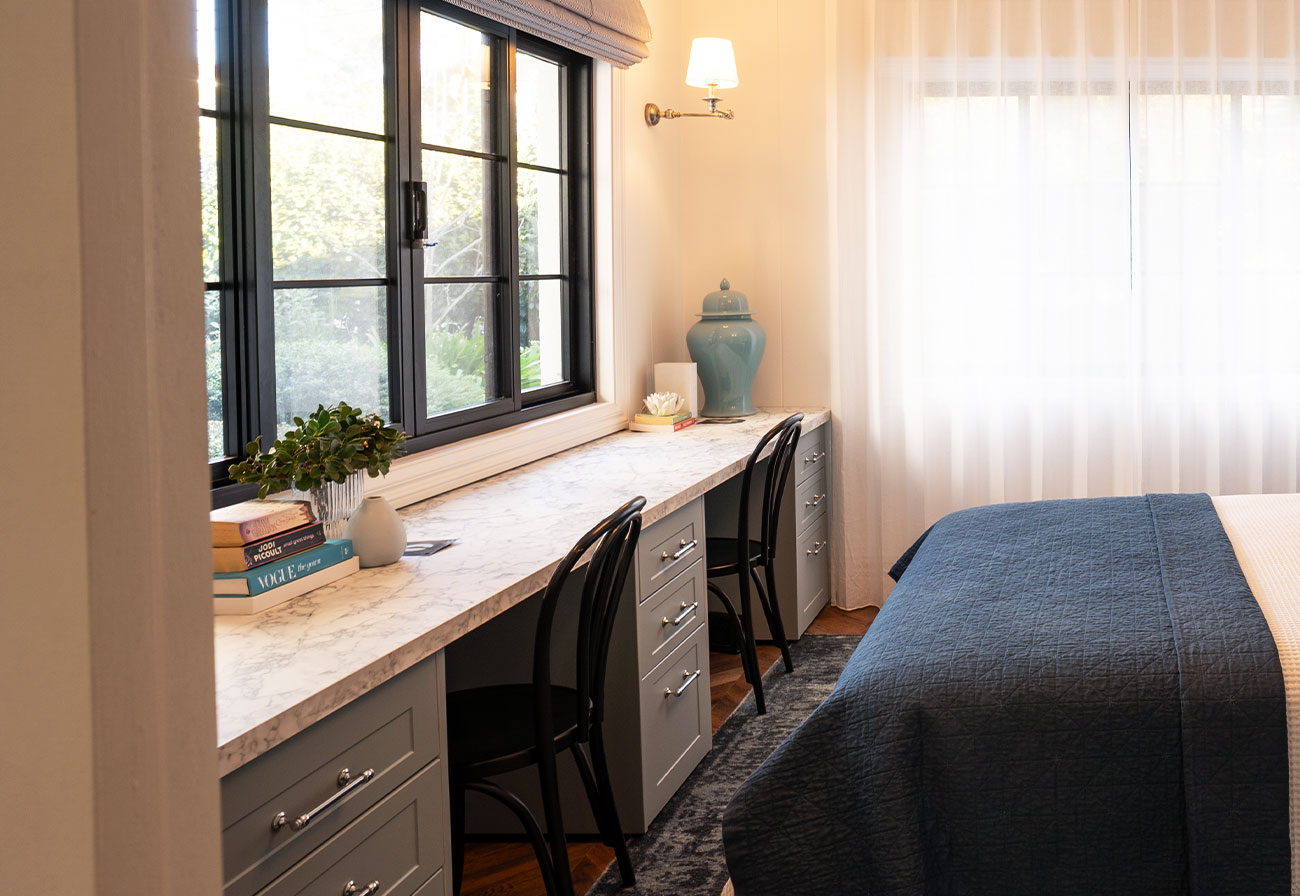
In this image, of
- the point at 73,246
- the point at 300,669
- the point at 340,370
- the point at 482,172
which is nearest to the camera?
the point at 73,246

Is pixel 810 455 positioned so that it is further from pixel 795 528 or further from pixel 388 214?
pixel 388 214

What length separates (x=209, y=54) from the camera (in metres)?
2.25

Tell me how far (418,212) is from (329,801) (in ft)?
5.79

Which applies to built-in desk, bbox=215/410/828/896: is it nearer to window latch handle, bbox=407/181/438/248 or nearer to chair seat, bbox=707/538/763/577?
chair seat, bbox=707/538/763/577

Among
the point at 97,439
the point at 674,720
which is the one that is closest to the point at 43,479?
the point at 97,439

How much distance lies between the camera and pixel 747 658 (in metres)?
3.51

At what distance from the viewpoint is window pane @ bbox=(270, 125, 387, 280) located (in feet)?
8.13

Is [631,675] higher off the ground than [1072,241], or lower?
lower

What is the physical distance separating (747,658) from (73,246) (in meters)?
2.85

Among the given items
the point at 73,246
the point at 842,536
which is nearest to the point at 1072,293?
the point at 842,536

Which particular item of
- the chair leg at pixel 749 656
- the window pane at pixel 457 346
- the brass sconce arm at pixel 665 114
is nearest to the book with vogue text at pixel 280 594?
the window pane at pixel 457 346

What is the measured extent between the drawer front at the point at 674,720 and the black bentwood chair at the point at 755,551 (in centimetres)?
35

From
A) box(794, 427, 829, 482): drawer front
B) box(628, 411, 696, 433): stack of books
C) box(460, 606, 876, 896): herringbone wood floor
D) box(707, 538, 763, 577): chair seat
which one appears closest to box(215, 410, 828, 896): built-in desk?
box(707, 538, 763, 577): chair seat

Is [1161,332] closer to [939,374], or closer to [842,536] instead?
[939,374]
